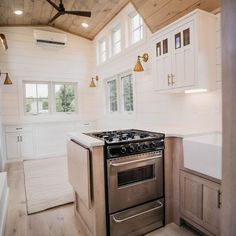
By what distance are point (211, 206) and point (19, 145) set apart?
479 centimetres

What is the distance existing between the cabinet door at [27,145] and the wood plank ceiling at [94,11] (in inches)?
113

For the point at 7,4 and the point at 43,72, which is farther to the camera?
the point at 43,72

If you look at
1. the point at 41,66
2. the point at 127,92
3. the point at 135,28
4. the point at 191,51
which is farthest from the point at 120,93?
the point at 191,51

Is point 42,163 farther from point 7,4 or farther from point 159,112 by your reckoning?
point 7,4

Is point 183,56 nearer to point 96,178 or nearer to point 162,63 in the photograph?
point 162,63

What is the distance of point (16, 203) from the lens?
114 inches

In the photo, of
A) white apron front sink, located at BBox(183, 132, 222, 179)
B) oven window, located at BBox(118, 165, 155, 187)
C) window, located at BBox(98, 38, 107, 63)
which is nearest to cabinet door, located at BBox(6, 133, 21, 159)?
window, located at BBox(98, 38, 107, 63)

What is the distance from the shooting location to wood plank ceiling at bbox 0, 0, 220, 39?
2.41 m

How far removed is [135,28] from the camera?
13.5 ft

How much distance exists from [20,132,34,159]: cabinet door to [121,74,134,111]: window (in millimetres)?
2717

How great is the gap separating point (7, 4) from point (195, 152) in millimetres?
4371

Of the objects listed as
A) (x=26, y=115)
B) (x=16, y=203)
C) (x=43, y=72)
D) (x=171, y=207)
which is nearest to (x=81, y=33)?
(x=43, y=72)

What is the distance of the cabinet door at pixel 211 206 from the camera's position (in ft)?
5.87

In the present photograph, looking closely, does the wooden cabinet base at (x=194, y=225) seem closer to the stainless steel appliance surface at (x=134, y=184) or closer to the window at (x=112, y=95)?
the stainless steel appliance surface at (x=134, y=184)
